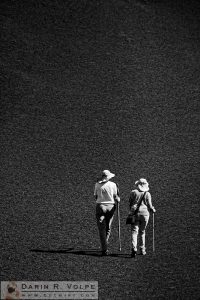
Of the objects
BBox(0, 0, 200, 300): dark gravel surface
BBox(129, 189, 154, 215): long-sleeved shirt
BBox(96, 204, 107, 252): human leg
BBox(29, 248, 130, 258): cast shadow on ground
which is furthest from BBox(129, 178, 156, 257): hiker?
BBox(96, 204, 107, 252): human leg

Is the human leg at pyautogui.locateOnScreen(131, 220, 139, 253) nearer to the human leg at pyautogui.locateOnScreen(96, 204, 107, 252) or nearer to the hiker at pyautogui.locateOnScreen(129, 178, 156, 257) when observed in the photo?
the hiker at pyautogui.locateOnScreen(129, 178, 156, 257)

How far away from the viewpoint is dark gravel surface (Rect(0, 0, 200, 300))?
1345 centimetres

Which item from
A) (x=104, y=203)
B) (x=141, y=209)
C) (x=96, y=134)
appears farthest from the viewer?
(x=96, y=134)

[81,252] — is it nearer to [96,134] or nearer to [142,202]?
[142,202]

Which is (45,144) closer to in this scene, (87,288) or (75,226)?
(75,226)

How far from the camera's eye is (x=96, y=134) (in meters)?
21.3

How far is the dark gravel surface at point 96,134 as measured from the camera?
1345cm

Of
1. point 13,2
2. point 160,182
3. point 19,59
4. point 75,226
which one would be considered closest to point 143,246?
point 75,226

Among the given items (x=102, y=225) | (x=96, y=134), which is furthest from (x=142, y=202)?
(x=96, y=134)

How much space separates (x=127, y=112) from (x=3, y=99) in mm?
4517

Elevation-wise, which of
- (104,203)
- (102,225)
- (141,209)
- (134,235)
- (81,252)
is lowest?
(81,252)

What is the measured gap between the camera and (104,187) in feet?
45.9

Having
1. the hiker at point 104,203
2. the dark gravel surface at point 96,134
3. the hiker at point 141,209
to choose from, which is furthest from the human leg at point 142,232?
the hiker at point 104,203

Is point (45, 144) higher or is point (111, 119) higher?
point (111, 119)
